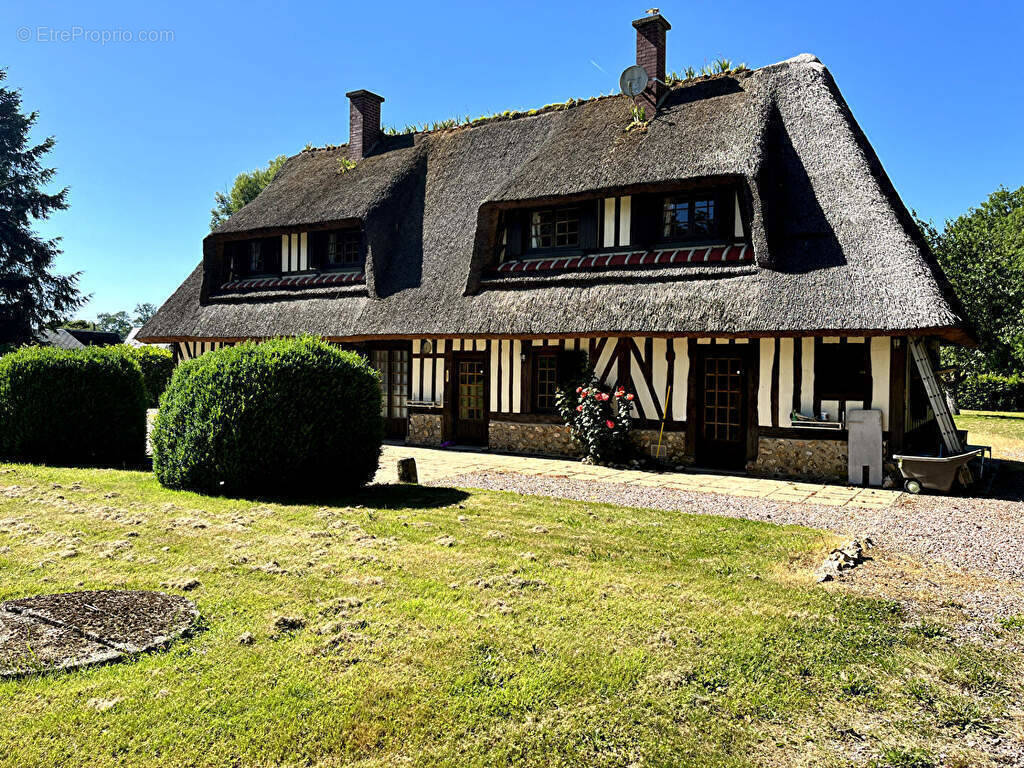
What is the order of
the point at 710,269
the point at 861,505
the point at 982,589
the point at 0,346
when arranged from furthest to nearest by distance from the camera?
1. the point at 0,346
2. the point at 710,269
3. the point at 861,505
4. the point at 982,589

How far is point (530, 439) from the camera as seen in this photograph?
13133 millimetres

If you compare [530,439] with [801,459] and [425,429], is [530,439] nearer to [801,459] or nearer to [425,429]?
[425,429]

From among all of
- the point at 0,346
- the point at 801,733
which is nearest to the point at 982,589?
the point at 801,733

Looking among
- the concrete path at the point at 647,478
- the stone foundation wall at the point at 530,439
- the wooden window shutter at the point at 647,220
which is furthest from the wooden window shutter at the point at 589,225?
the concrete path at the point at 647,478

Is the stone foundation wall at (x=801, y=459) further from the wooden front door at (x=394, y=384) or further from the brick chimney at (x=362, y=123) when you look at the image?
the brick chimney at (x=362, y=123)

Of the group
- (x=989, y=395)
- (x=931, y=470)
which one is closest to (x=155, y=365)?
(x=931, y=470)

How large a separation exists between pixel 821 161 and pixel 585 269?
4.23m

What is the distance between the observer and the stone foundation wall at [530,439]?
1277 cm

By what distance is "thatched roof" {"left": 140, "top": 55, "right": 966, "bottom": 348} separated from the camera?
10.1m

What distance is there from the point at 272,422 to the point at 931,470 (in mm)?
8417

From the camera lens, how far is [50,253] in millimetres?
31984

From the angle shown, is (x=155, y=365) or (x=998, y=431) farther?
(x=155, y=365)

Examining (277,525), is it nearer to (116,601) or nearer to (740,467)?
(116,601)

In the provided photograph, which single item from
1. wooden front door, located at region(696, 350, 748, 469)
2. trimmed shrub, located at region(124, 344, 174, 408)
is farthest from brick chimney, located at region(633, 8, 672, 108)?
trimmed shrub, located at region(124, 344, 174, 408)
